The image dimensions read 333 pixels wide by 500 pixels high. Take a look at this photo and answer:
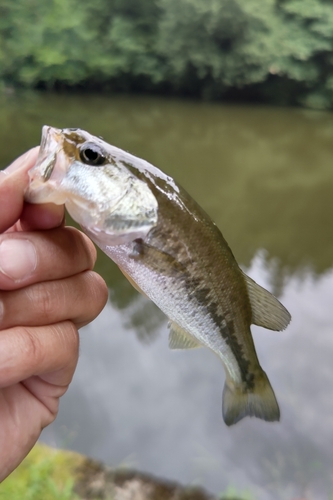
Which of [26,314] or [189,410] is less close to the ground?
[26,314]

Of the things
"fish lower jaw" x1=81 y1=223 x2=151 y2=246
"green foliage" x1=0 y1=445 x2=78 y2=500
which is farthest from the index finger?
"green foliage" x1=0 y1=445 x2=78 y2=500

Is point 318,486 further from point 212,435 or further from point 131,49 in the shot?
point 131,49

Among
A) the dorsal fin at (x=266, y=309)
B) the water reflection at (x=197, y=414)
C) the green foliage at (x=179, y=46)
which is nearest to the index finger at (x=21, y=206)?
the dorsal fin at (x=266, y=309)

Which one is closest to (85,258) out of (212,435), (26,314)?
(26,314)

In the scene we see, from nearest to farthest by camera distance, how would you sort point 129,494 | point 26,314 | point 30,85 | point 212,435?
point 26,314 → point 129,494 → point 212,435 → point 30,85

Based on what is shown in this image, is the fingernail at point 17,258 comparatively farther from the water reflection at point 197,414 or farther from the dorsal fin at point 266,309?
the water reflection at point 197,414

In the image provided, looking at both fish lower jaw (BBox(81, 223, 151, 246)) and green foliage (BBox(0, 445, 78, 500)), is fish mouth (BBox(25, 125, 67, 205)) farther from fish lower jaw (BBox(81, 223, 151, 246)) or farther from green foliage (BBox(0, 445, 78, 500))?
green foliage (BBox(0, 445, 78, 500))
